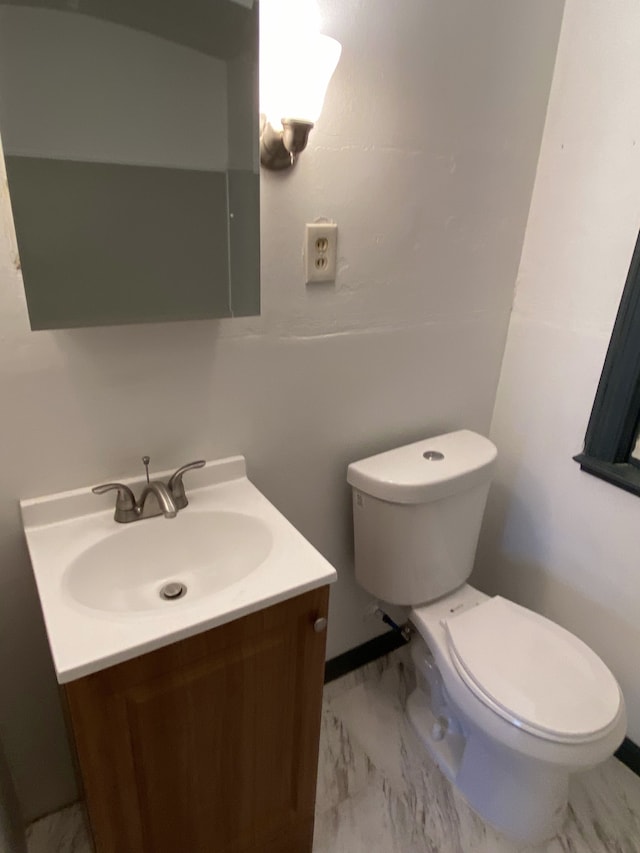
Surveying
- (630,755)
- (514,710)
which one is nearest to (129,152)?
(514,710)

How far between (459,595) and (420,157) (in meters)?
1.17

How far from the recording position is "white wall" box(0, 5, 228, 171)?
2.60 feet

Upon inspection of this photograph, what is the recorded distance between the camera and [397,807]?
55.2 inches

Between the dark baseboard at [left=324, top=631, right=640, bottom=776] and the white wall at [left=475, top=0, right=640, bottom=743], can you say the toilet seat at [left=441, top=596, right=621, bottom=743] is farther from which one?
the dark baseboard at [left=324, top=631, right=640, bottom=776]

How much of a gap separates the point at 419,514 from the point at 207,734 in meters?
0.69

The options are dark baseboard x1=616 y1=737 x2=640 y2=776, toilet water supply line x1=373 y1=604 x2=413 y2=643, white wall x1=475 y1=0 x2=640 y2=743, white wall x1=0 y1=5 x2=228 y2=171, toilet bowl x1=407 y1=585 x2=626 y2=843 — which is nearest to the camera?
white wall x1=0 y1=5 x2=228 y2=171

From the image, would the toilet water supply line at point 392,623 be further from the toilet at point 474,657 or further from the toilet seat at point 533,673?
the toilet seat at point 533,673

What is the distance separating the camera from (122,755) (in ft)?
2.81

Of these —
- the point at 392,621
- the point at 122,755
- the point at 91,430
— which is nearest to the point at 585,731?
the point at 392,621

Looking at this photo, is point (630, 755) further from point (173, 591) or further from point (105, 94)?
point (105, 94)

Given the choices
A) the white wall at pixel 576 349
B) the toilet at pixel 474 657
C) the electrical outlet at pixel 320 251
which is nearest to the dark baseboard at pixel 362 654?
the toilet at pixel 474 657

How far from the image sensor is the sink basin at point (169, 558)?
40.1 inches

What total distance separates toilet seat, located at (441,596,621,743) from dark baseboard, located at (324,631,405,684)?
44cm

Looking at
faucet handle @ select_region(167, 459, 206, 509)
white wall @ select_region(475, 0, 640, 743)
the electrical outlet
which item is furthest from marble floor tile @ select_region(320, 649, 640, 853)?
the electrical outlet
